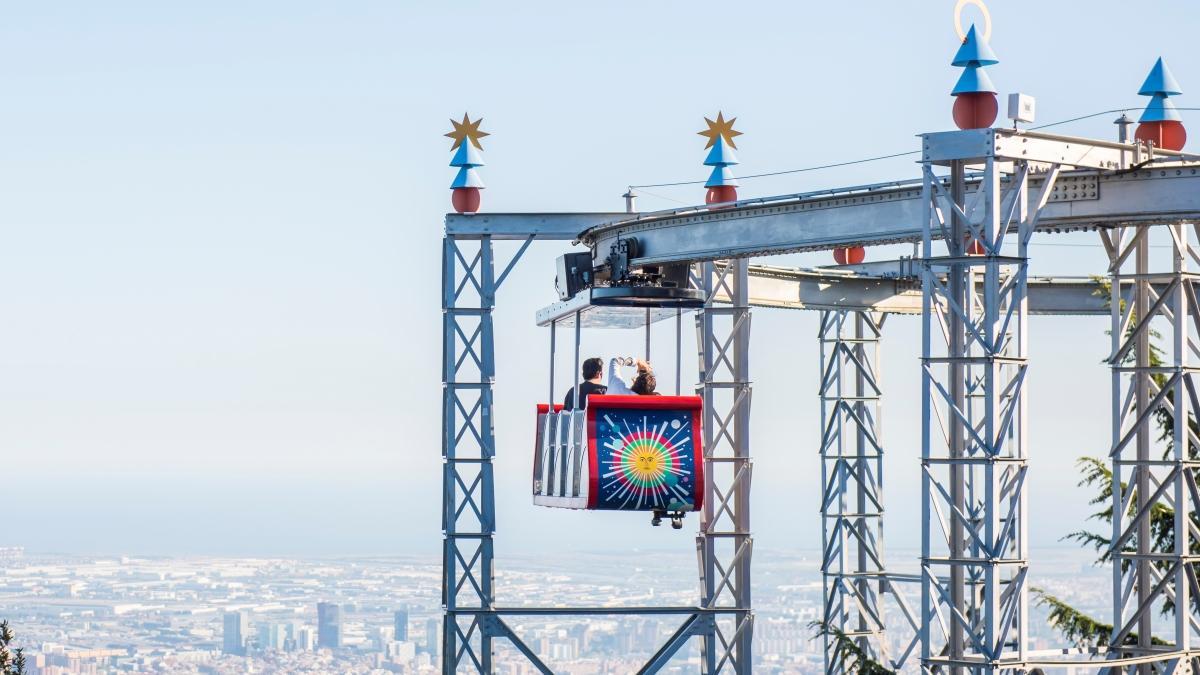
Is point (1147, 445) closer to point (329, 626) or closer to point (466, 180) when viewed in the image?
point (466, 180)

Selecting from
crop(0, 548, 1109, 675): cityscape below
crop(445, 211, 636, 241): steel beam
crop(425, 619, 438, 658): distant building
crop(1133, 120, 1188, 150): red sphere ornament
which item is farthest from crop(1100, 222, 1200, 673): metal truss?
crop(425, 619, 438, 658): distant building

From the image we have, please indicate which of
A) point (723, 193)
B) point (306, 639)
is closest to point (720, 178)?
point (723, 193)

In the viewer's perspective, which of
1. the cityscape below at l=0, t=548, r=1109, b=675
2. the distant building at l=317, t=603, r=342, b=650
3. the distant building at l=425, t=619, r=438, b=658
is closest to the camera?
the cityscape below at l=0, t=548, r=1109, b=675

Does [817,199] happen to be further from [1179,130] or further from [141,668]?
[141,668]

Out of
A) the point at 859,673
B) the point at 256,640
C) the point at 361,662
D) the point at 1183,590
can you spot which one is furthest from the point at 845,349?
the point at 256,640

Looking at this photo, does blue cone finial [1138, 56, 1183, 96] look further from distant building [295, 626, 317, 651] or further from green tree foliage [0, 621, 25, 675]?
distant building [295, 626, 317, 651]

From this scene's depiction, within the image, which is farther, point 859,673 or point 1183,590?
point 859,673

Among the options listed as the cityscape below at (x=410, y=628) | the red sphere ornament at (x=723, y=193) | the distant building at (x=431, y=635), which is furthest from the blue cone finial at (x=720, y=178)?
the distant building at (x=431, y=635)
